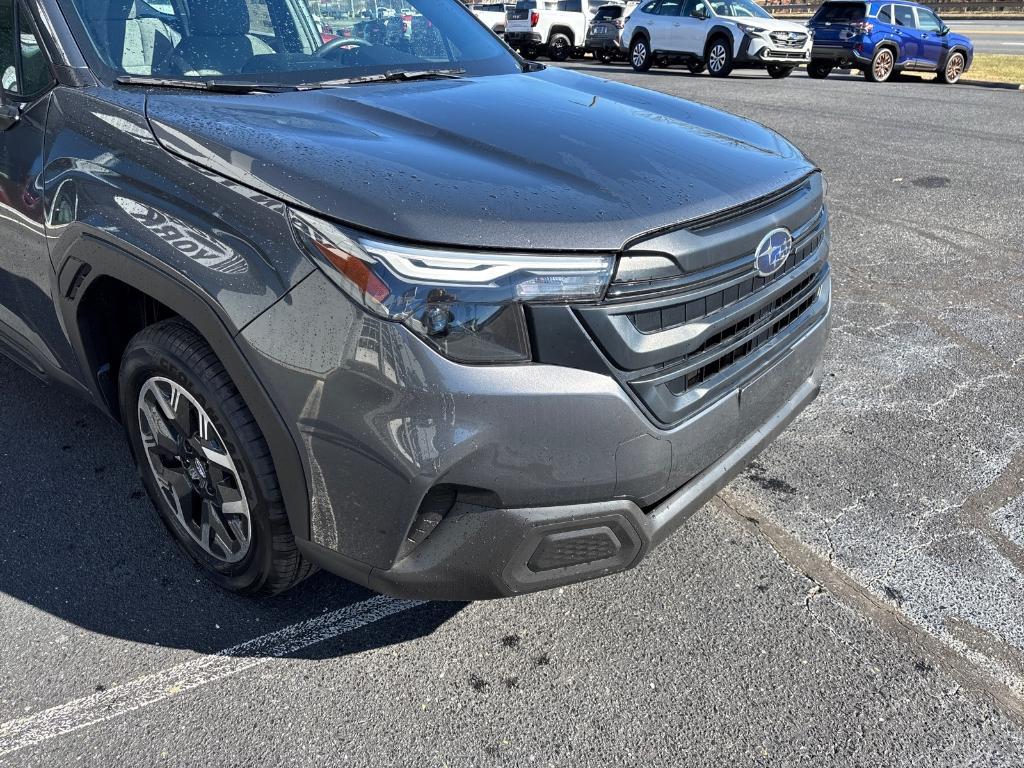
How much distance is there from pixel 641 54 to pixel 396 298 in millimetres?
19601

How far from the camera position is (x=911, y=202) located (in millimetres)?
6895

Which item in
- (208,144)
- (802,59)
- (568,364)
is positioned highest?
(208,144)

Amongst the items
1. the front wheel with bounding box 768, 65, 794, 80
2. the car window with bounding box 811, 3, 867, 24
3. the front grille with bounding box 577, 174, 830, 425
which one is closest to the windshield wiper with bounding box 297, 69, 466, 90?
the front grille with bounding box 577, 174, 830, 425

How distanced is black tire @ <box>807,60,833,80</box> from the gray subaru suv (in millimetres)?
17228

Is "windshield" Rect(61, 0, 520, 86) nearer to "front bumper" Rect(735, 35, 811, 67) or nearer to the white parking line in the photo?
the white parking line

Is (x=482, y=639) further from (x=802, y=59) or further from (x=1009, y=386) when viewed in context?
(x=802, y=59)

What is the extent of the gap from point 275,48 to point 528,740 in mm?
2291

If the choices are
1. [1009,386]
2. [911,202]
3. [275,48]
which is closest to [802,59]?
[911,202]

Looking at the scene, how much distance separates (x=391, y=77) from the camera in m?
3.01

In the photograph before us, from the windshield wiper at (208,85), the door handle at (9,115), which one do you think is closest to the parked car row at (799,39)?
the windshield wiper at (208,85)

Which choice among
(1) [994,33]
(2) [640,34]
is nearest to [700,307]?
(2) [640,34]

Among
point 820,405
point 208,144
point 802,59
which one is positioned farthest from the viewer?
point 802,59

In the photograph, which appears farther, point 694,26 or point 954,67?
point 694,26

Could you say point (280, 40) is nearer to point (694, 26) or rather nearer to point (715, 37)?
point (715, 37)
